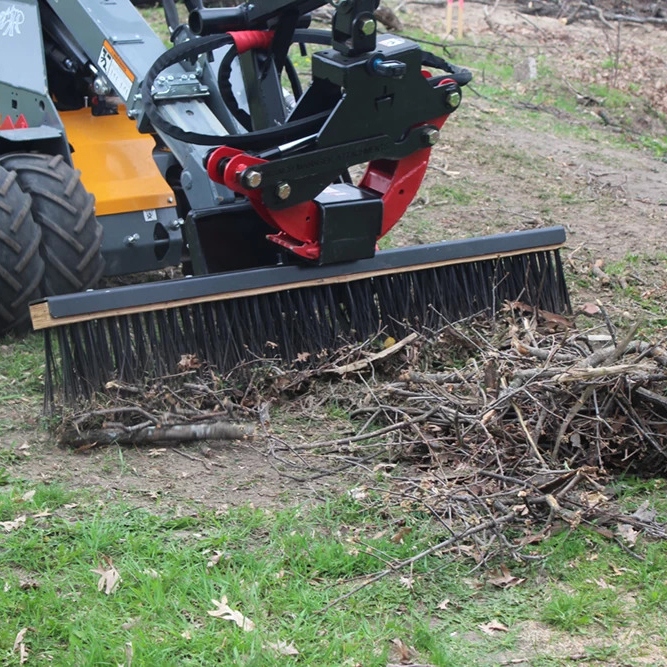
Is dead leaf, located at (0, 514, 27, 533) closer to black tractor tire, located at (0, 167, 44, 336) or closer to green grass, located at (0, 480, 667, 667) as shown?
green grass, located at (0, 480, 667, 667)

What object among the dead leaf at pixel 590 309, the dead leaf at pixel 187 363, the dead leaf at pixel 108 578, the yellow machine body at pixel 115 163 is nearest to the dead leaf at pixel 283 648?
the dead leaf at pixel 108 578

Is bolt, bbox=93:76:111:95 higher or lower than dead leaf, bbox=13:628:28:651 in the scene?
higher

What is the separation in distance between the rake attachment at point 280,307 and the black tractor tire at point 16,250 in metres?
0.56

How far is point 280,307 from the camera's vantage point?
4.32m

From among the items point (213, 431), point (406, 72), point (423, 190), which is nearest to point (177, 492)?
point (213, 431)

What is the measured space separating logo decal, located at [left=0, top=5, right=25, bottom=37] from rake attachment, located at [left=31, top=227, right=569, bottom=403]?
2.11 metres

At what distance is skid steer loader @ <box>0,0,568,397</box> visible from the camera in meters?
4.01

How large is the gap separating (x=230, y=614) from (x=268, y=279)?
5.63ft

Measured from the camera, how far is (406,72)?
13.3 ft

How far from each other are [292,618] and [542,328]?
95.0 inches

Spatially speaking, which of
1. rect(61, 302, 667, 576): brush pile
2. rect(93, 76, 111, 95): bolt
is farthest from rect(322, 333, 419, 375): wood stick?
rect(93, 76, 111, 95): bolt

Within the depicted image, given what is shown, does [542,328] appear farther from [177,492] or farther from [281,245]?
[177,492]

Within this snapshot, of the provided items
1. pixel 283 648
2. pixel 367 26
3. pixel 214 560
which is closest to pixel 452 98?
pixel 367 26

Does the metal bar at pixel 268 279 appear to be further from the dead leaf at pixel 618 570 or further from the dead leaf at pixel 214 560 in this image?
the dead leaf at pixel 618 570
